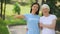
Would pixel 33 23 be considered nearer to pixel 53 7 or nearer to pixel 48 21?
pixel 48 21

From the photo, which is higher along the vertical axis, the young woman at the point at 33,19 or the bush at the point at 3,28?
the young woman at the point at 33,19

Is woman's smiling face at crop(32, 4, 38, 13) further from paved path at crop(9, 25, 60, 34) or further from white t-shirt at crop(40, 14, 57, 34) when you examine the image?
paved path at crop(9, 25, 60, 34)

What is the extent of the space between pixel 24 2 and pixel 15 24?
80cm

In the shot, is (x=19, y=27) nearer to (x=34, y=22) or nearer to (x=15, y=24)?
(x=15, y=24)

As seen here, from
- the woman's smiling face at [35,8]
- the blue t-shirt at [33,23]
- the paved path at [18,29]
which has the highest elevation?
the woman's smiling face at [35,8]

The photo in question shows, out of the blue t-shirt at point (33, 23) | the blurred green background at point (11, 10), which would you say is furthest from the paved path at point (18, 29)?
the blue t-shirt at point (33, 23)

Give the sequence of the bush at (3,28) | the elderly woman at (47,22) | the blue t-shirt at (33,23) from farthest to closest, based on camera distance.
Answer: the bush at (3,28), the blue t-shirt at (33,23), the elderly woman at (47,22)

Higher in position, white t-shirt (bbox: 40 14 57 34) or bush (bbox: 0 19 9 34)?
white t-shirt (bbox: 40 14 57 34)

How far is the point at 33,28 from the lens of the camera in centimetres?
210

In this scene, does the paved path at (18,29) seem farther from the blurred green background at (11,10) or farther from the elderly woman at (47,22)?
the elderly woman at (47,22)

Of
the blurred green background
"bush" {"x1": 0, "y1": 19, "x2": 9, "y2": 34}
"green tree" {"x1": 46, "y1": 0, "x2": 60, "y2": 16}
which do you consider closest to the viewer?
"green tree" {"x1": 46, "y1": 0, "x2": 60, "y2": 16}

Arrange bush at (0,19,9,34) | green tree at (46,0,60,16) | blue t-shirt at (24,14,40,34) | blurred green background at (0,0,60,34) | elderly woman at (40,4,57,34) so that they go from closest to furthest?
elderly woman at (40,4,57,34), blue t-shirt at (24,14,40,34), green tree at (46,0,60,16), bush at (0,19,9,34), blurred green background at (0,0,60,34)

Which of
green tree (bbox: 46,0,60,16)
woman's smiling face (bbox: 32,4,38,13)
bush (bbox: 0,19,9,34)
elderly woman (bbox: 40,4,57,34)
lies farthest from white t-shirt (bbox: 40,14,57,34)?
bush (bbox: 0,19,9,34)

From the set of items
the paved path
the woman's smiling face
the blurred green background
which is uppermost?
the woman's smiling face
